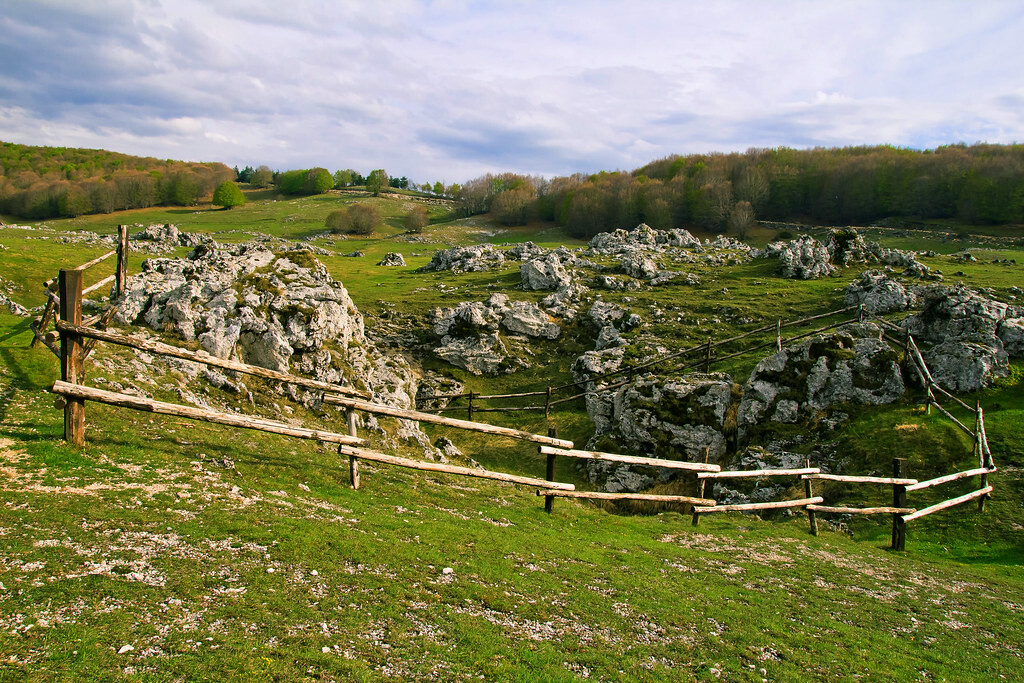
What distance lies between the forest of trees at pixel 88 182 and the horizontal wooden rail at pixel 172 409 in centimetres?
14356

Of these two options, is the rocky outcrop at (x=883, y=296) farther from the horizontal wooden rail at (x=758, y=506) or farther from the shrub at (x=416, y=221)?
the shrub at (x=416, y=221)

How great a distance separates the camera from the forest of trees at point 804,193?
92.7 meters

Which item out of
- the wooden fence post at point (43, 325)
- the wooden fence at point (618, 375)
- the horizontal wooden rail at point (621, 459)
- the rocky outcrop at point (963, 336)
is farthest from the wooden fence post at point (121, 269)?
the rocky outcrop at point (963, 336)

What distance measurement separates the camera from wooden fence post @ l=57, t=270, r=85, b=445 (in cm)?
1145

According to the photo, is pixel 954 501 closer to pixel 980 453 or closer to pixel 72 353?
pixel 980 453

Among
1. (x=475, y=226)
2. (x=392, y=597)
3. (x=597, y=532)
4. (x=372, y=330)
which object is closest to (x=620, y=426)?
(x=597, y=532)

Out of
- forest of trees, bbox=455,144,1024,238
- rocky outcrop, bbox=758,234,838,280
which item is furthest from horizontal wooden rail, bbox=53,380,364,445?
forest of trees, bbox=455,144,1024,238

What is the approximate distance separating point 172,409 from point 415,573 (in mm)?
6969

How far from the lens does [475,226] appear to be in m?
132

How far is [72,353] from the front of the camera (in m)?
11.9

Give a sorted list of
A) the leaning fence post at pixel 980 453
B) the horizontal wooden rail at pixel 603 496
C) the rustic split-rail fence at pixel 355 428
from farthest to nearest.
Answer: the leaning fence post at pixel 980 453 < the horizontal wooden rail at pixel 603 496 < the rustic split-rail fence at pixel 355 428

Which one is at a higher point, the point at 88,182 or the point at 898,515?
the point at 88,182

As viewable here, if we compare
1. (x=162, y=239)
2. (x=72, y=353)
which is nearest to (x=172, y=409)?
(x=72, y=353)

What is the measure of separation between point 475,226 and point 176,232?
7204cm
